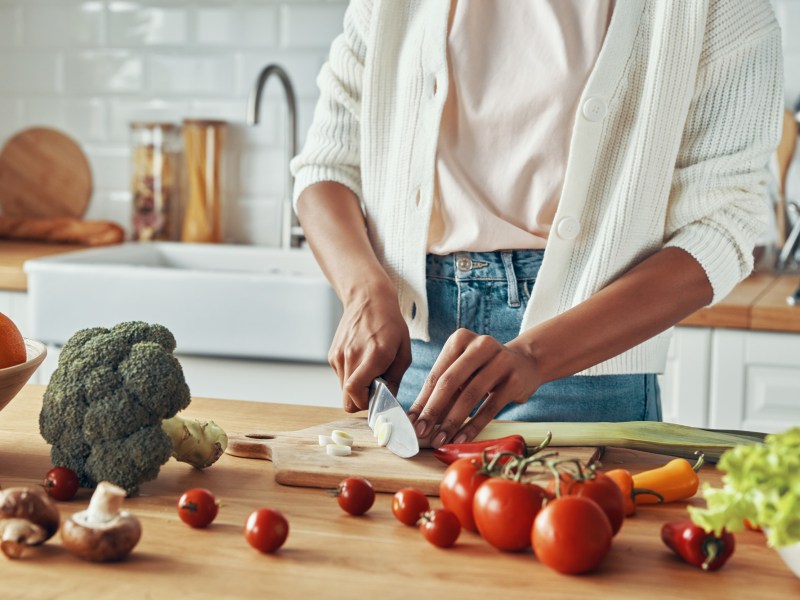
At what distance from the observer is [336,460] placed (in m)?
1.10

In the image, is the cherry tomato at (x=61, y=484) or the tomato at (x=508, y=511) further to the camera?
the cherry tomato at (x=61, y=484)

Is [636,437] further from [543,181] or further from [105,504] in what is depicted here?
[105,504]

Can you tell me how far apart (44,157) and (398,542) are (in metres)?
2.59

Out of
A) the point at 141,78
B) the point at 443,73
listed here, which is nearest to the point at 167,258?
the point at 141,78

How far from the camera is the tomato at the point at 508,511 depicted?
2.75ft

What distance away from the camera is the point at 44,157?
3.16 m

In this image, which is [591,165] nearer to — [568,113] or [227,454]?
[568,113]

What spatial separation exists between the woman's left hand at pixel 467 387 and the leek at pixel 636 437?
1.2 inches

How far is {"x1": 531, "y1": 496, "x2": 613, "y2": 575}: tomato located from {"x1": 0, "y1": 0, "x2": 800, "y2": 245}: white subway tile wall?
2273mm

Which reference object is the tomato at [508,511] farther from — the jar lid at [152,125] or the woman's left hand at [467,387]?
the jar lid at [152,125]

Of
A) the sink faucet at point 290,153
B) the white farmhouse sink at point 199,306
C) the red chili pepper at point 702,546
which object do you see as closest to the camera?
the red chili pepper at point 702,546

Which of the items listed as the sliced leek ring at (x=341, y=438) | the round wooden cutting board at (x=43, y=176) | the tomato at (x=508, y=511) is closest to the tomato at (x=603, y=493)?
the tomato at (x=508, y=511)

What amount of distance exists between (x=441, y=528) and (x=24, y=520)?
1.10 feet

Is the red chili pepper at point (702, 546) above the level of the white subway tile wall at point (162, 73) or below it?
below
